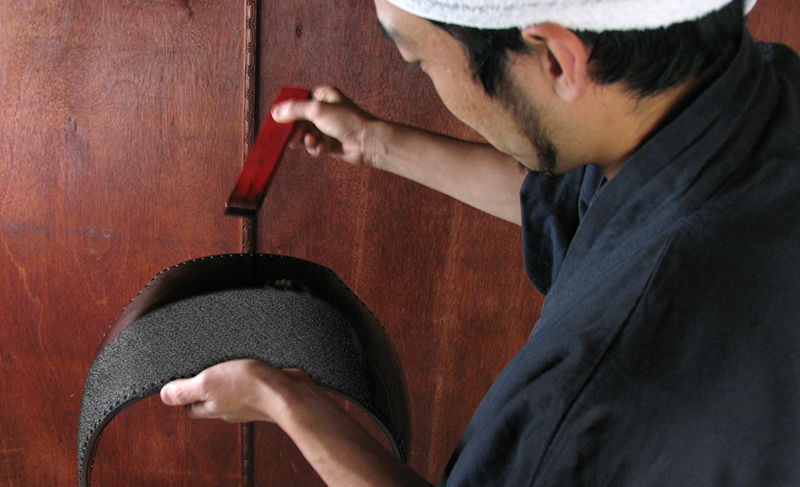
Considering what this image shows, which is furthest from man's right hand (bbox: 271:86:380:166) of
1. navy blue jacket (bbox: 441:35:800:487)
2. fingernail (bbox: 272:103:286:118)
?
navy blue jacket (bbox: 441:35:800:487)

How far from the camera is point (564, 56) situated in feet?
1.38

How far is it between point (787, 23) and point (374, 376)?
0.85m

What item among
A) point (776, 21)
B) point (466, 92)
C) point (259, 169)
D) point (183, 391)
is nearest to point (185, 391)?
point (183, 391)

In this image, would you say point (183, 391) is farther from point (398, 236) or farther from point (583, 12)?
point (398, 236)

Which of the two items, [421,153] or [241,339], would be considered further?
[421,153]

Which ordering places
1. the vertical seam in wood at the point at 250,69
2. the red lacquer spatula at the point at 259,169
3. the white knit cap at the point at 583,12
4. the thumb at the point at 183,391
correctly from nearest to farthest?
the white knit cap at the point at 583,12, the thumb at the point at 183,391, the red lacquer spatula at the point at 259,169, the vertical seam in wood at the point at 250,69

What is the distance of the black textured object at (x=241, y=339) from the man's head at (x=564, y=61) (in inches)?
11.5

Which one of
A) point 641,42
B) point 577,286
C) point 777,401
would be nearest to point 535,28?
point 641,42

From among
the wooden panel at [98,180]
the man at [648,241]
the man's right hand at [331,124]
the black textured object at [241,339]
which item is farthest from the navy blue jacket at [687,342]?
the wooden panel at [98,180]

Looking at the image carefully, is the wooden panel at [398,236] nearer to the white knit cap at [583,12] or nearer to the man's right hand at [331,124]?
the man's right hand at [331,124]

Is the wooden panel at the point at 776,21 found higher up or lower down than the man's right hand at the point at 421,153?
higher up

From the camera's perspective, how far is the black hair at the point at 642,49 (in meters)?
0.42

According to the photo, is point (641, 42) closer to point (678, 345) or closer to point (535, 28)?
point (535, 28)

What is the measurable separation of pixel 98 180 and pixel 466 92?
771 mm
